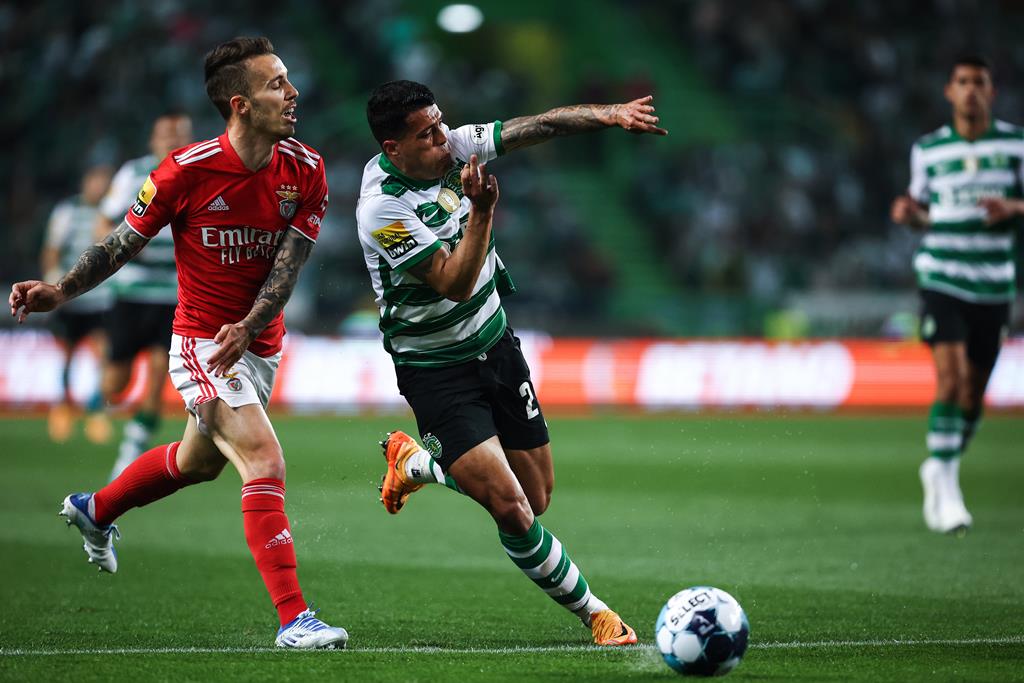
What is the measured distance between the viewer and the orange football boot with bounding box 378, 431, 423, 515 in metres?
6.62

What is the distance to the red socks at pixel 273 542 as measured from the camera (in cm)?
549

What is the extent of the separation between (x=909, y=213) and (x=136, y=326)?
543 cm

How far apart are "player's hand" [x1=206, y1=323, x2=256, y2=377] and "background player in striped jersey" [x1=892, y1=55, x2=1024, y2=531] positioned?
16.0 feet

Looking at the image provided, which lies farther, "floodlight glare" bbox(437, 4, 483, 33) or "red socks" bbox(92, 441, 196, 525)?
"floodlight glare" bbox(437, 4, 483, 33)

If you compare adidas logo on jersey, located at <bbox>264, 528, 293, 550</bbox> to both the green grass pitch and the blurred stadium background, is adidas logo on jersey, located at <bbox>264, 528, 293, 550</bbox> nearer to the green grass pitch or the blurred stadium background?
the green grass pitch

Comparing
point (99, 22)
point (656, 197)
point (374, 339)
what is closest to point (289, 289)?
point (374, 339)

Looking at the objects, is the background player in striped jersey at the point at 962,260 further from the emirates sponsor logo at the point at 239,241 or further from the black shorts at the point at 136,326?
the black shorts at the point at 136,326

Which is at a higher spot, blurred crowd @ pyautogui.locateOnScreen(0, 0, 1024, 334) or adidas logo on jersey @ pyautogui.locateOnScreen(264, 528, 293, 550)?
blurred crowd @ pyautogui.locateOnScreen(0, 0, 1024, 334)

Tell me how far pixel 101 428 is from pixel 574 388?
6779mm

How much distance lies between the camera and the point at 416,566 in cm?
786

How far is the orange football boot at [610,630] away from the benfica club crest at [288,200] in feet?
6.70

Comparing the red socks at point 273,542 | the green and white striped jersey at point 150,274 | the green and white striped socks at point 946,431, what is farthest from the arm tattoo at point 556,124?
the green and white striped jersey at point 150,274

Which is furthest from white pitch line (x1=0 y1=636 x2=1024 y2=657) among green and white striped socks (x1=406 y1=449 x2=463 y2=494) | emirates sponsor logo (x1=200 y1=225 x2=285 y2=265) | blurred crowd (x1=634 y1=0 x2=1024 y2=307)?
blurred crowd (x1=634 y1=0 x2=1024 y2=307)

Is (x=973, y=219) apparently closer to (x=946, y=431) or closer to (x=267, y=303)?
(x=946, y=431)
